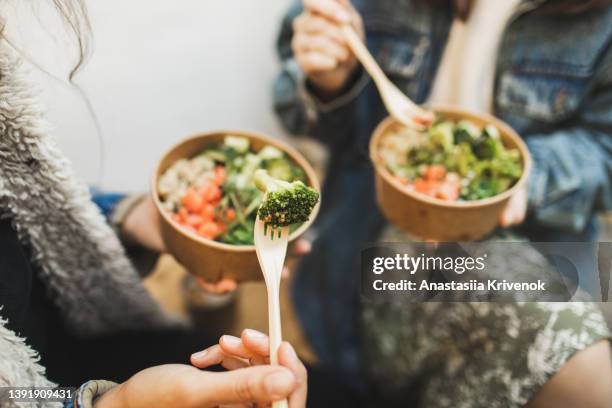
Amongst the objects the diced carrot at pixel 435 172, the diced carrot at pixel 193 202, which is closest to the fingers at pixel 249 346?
the diced carrot at pixel 193 202

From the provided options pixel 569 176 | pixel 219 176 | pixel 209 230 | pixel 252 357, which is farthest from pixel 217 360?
pixel 569 176

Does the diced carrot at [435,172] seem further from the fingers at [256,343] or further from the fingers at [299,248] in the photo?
the fingers at [256,343]

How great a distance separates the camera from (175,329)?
94cm

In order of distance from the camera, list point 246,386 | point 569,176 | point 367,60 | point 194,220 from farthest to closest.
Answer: point 569,176, point 367,60, point 194,220, point 246,386

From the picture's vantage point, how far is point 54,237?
2.46 ft

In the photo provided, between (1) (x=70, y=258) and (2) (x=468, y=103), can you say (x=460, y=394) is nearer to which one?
(2) (x=468, y=103)

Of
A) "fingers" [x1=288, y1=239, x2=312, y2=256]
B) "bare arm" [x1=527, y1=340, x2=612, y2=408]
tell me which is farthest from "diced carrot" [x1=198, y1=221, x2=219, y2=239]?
"bare arm" [x1=527, y1=340, x2=612, y2=408]

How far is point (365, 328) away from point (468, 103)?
0.56m

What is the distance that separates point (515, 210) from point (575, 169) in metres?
0.21

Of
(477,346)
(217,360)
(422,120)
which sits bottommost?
(477,346)

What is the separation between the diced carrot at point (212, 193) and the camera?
780 millimetres

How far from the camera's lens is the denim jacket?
1030 millimetres

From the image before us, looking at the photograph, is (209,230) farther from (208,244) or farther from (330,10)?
(330,10)

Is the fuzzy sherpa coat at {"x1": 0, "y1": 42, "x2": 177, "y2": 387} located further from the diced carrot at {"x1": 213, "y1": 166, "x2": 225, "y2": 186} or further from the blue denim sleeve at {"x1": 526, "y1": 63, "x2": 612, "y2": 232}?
the blue denim sleeve at {"x1": 526, "y1": 63, "x2": 612, "y2": 232}
